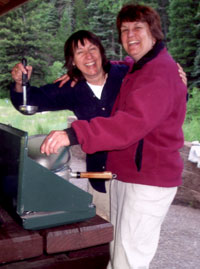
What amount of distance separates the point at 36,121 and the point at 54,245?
8.21m

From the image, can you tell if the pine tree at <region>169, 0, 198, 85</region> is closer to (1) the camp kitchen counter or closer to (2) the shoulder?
(2) the shoulder

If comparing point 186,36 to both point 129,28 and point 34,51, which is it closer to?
point 34,51

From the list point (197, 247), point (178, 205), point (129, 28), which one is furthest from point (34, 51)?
point (129, 28)

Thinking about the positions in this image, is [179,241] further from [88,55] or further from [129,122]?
[129,122]

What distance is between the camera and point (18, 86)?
2.05 metres

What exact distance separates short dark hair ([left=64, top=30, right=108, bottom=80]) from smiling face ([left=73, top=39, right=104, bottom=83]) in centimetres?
2

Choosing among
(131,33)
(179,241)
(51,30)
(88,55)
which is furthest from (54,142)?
(51,30)

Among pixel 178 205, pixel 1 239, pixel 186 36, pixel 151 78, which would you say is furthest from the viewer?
pixel 186 36

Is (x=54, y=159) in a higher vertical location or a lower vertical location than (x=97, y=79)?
lower

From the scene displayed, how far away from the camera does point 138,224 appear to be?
1.49 m

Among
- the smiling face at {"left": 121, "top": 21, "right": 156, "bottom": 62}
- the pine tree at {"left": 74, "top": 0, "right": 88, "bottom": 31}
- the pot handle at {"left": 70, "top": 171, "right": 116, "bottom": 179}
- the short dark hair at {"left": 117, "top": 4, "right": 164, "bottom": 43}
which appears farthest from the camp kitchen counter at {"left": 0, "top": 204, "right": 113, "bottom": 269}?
the pine tree at {"left": 74, "top": 0, "right": 88, "bottom": 31}

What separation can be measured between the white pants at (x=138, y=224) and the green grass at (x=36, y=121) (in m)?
6.36

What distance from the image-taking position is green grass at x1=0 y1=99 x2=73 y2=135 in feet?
26.4

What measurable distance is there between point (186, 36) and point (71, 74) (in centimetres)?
738
